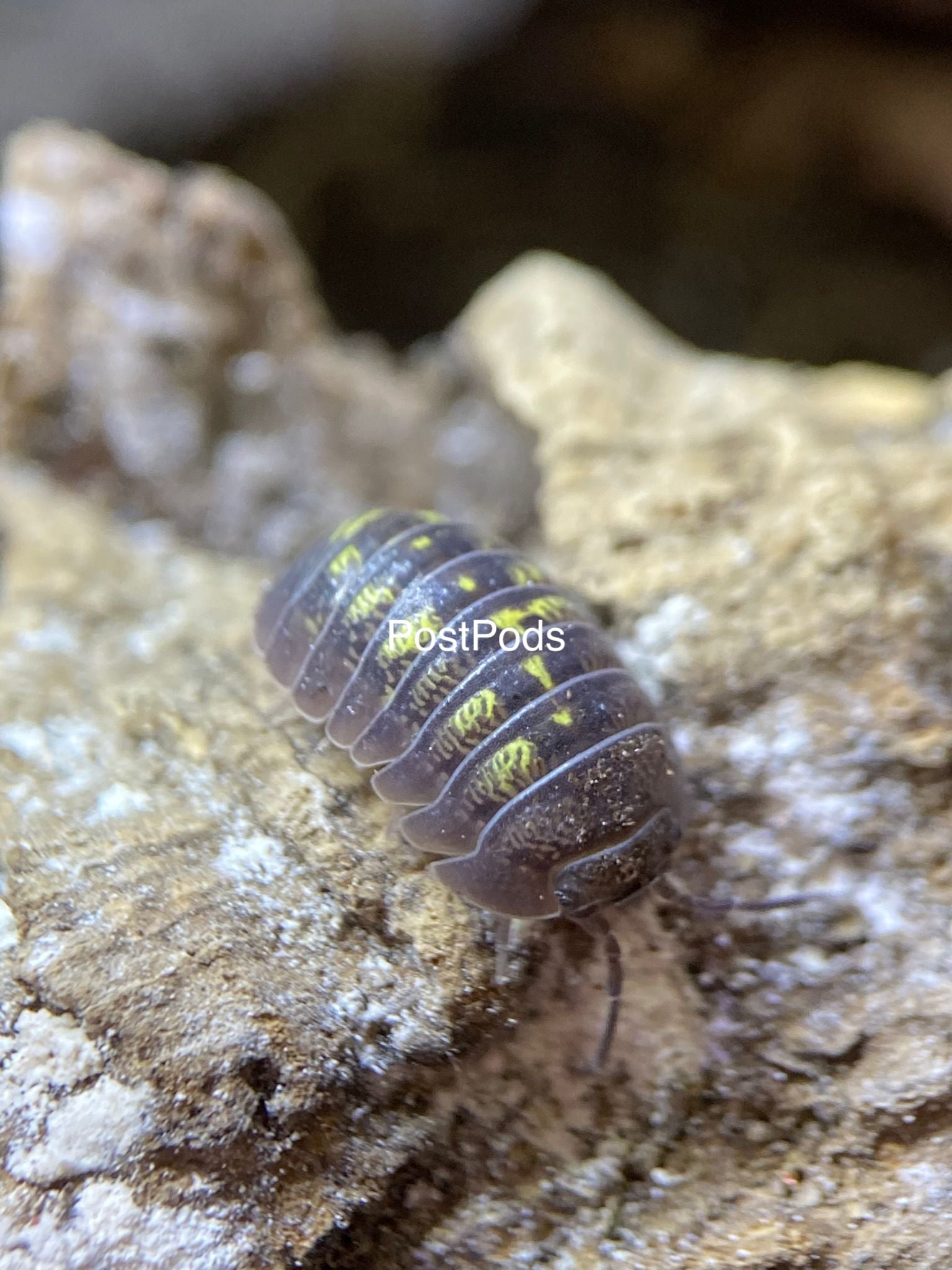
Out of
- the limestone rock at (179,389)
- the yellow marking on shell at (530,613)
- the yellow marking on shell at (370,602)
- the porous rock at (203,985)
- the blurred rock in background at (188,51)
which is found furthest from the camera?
the blurred rock in background at (188,51)

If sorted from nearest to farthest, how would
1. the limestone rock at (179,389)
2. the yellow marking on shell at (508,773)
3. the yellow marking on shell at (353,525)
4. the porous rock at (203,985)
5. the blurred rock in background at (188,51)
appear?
the porous rock at (203,985) < the yellow marking on shell at (508,773) < the yellow marking on shell at (353,525) < the limestone rock at (179,389) < the blurred rock in background at (188,51)

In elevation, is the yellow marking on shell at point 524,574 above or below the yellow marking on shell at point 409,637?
above

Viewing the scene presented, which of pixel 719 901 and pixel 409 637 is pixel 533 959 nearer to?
pixel 719 901

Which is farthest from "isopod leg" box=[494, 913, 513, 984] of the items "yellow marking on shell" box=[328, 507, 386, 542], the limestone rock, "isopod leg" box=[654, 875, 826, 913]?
the limestone rock

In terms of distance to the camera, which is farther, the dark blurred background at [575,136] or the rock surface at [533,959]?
the dark blurred background at [575,136]

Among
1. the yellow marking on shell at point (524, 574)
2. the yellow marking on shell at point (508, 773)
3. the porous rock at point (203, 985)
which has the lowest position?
the porous rock at point (203, 985)

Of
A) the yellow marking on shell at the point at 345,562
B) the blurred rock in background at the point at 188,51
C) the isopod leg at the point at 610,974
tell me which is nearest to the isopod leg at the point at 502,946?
the isopod leg at the point at 610,974

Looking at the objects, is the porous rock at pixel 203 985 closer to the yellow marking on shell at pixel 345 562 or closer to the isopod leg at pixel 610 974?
the isopod leg at pixel 610 974

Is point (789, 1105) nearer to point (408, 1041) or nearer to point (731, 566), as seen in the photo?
point (408, 1041)
